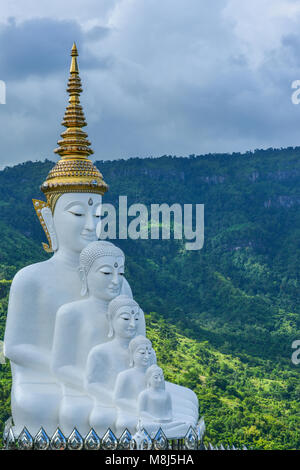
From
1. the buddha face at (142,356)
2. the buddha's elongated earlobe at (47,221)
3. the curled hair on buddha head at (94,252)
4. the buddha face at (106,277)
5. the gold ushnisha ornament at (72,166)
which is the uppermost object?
the gold ushnisha ornament at (72,166)

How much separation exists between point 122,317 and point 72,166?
2.13m

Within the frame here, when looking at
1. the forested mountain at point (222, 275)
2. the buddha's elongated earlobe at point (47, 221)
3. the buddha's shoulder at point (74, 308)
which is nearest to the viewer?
the buddha's shoulder at point (74, 308)

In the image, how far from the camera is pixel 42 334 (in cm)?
1045

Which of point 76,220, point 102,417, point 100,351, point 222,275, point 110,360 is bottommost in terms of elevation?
point 102,417

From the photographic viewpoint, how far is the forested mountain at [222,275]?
24469mm

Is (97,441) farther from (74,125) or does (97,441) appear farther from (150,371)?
(74,125)

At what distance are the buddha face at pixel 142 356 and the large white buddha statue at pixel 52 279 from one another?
1.01 metres

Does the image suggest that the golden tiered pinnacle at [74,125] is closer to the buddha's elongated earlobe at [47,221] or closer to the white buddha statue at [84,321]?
the buddha's elongated earlobe at [47,221]

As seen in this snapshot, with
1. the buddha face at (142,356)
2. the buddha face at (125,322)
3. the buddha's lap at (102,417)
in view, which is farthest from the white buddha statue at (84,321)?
the buddha face at (142,356)

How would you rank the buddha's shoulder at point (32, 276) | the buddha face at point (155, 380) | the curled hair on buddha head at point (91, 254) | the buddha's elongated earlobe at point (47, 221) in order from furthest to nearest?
the buddha's elongated earlobe at point (47, 221)
the buddha's shoulder at point (32, 276)
the curled hair on buddha head at point (91, 254)
the buddha face at point (155, 380)

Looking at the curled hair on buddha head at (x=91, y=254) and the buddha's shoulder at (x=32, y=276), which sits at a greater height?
the curled hair on buddha head at (x=91, y=254)

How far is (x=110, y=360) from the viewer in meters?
9.95

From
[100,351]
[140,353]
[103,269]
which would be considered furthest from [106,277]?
[140,353]

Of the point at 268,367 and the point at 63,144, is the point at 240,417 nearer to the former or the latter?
the point at 268,367
